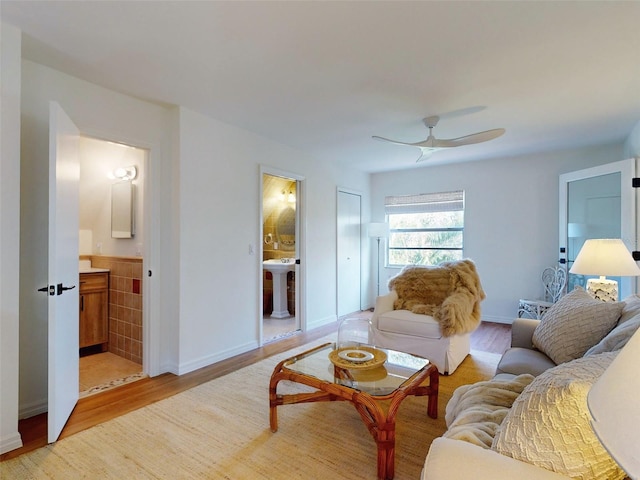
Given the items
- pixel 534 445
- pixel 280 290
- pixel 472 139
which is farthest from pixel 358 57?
pixel 280 290

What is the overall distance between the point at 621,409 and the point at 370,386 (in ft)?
4.66

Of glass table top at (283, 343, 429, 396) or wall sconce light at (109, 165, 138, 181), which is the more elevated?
wall sconce light at (109, 165, 138, 181)

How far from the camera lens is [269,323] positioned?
15.9 feet

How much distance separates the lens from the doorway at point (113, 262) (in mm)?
3244

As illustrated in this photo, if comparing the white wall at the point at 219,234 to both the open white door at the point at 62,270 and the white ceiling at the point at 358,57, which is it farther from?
the open white door at the point at 62,270

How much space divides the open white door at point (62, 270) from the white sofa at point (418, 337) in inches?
101

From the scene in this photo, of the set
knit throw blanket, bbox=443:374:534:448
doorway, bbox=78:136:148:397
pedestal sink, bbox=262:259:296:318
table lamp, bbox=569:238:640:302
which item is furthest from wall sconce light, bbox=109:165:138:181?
table lamp, bbox=569:238:640:302

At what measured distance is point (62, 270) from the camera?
2090mm

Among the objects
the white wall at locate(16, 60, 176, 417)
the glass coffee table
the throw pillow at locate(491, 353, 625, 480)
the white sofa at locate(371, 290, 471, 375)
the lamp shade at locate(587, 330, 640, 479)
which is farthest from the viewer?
the white sofa at locate(371, 290, 471, 375)

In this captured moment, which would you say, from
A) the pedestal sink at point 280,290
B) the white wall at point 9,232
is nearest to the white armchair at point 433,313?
the pedestal sink at point 280,290

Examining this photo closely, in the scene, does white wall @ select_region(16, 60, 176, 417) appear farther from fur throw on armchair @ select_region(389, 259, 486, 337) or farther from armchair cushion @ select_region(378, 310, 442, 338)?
fur throw on armchair @ select_region(389, 259, 486, 337)

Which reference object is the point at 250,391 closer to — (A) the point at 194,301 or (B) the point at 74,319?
(A) the point at 194,301

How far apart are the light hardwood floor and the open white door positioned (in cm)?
10

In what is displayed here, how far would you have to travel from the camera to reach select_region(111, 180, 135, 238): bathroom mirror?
349cm
